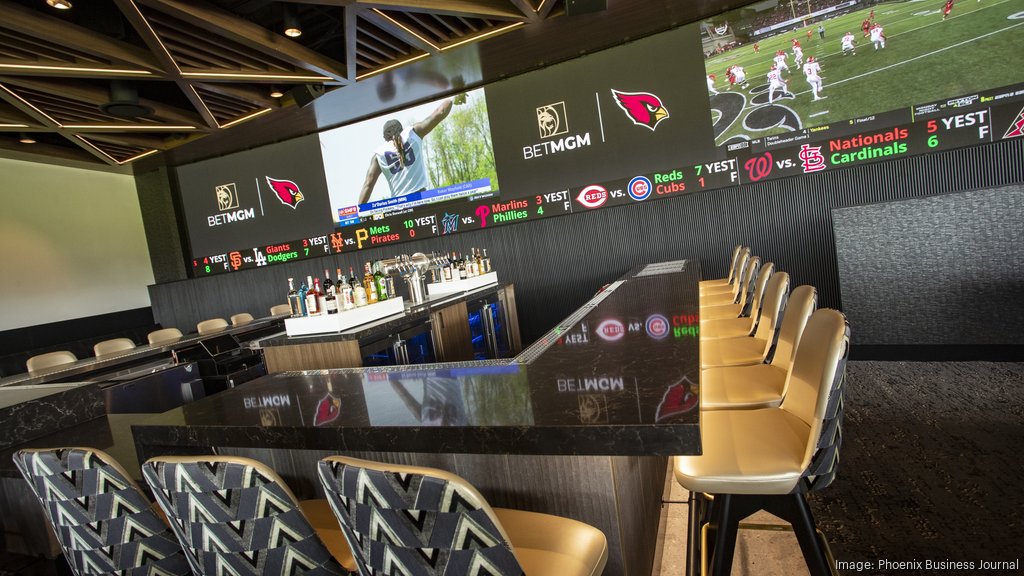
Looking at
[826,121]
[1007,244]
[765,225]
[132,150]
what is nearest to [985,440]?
[1007,244]

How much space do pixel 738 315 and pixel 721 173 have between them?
2.26 meters

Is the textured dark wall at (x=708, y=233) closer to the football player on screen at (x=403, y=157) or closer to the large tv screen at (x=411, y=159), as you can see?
the large tv screen at (x=411, y=159)

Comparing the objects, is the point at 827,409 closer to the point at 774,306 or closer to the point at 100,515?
the point at 774,306

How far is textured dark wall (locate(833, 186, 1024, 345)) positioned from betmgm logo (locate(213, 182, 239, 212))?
21.3 ft

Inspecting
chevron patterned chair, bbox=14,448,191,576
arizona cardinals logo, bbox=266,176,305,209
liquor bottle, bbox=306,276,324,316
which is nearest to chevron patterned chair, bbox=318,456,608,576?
chevron patterned chair, bbox=14,448,191,576

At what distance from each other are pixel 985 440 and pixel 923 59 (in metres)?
3.27

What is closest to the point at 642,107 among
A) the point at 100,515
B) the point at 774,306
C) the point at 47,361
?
the point at 774,306

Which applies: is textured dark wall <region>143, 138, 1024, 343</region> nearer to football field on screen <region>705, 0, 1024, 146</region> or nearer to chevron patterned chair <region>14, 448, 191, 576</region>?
football field on screen <region>705, 0, 1024, 146</region>

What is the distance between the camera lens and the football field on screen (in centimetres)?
392

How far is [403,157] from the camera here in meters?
5.82

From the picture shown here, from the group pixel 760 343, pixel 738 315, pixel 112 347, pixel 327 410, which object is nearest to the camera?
pixel 327 410

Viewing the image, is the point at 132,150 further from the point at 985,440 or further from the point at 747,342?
the point at 985,440

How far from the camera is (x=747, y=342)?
2309mm

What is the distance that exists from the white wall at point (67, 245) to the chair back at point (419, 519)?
313 inches
